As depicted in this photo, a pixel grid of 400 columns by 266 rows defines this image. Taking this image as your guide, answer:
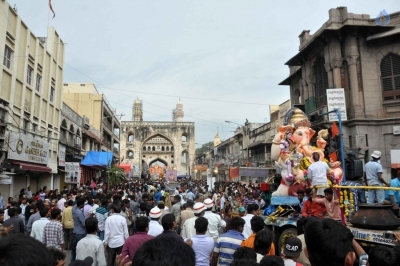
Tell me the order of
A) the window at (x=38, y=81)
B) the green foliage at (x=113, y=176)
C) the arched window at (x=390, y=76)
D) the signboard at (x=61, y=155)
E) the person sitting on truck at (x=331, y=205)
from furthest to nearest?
1. the green foliage at (x=113, y=176)
2. the signboard at (x=61, y=155)
3. the window at (x=38, y=81)
4. the arched window at (x=390, y=76)
5. the person sitting on truck at (x=331, y=205)

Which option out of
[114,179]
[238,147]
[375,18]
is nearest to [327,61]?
[375,18]

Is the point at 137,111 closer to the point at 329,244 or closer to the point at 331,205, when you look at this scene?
the point at 331,205

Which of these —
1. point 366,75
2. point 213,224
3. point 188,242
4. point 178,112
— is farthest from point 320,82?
point 178,112

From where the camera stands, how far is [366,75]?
16234mm

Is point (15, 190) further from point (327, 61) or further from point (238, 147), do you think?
point (238, 147)

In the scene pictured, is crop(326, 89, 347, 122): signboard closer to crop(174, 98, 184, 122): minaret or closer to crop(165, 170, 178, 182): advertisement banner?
crop(165, 170, 178, 182): advertisement banner

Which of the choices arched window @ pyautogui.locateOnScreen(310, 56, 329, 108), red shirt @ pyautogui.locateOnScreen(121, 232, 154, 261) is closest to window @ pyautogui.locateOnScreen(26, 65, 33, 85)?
red shirt @ pyautogui.locateOnScreen(121, 232, 154, 261)

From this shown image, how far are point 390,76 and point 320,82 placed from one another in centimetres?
374

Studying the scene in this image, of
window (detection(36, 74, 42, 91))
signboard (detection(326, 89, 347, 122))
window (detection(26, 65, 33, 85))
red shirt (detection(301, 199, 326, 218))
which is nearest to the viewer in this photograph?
red shirt (detection(301, 199, 326, 218))

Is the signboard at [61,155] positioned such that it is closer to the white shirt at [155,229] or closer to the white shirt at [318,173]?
the white shirt at [155,229]

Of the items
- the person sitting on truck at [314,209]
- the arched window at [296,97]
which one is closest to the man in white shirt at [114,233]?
the person sitting on truck at [314,209]

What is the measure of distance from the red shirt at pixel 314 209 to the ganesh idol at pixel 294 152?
6.08ft

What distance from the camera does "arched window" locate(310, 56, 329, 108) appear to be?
18.3m

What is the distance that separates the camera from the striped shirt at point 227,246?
412 centimetres
